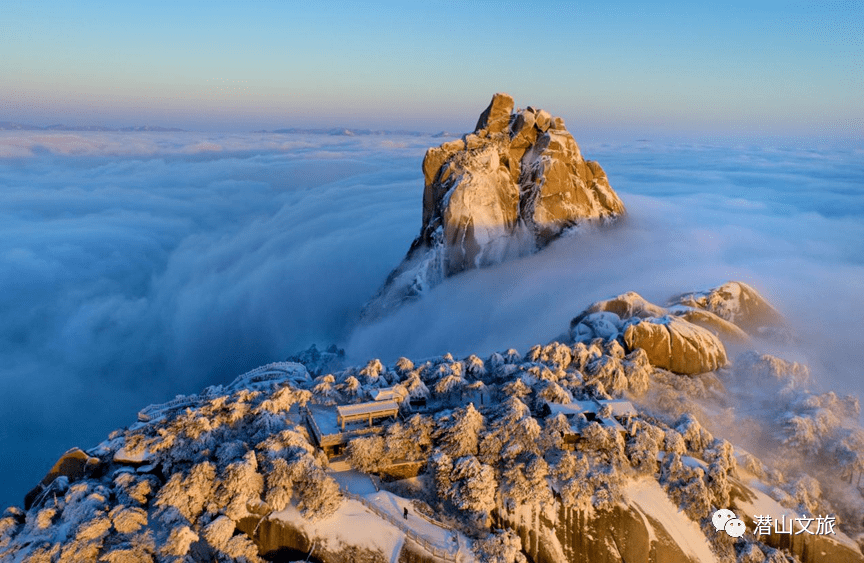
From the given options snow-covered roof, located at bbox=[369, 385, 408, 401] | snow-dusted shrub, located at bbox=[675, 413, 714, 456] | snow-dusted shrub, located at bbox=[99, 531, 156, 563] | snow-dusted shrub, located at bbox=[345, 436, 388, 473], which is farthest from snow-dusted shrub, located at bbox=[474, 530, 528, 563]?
snow-dusted shrub, located at bbox=[99, 531, 156, 563]

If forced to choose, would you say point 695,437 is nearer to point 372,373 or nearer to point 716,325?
point 716,325

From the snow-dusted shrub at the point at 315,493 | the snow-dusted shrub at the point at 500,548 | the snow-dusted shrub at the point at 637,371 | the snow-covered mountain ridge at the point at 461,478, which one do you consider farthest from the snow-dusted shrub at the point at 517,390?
the snow-dusted shrub at the point at 315,493

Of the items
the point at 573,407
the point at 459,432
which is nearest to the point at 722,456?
the point at 573,407

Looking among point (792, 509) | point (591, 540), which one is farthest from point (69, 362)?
point (792, 509)

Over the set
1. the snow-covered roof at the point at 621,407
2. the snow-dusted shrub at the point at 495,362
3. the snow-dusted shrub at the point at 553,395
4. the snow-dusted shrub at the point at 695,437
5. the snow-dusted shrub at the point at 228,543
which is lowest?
the snow-dusted shrub at the point at 228,543

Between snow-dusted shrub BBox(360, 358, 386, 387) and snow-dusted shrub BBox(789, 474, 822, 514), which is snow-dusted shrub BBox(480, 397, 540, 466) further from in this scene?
snow-dusted shrub BBox(789, 474, 822, 514)

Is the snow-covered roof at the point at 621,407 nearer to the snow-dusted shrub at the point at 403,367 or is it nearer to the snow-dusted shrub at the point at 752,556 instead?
the snow-dusted shrub at the point at 752,556

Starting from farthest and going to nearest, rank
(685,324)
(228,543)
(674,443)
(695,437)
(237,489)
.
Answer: (685,324) → (695,437) → (674,443) → (237,489) → (228,543)
